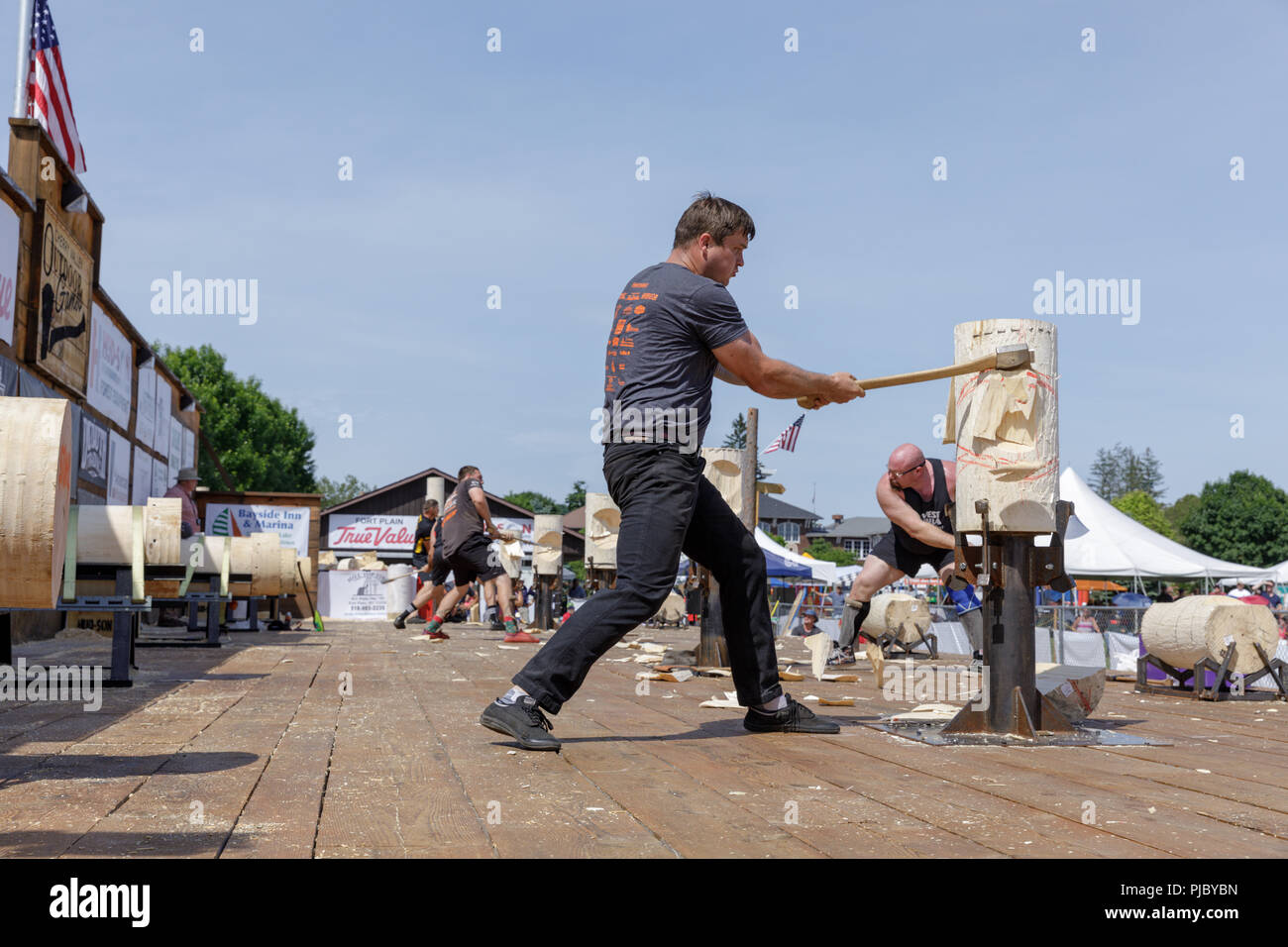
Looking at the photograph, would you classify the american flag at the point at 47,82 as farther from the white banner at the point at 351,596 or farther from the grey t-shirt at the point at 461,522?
the white banner at the point at 351,596

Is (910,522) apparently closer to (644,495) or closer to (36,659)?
(644,495)

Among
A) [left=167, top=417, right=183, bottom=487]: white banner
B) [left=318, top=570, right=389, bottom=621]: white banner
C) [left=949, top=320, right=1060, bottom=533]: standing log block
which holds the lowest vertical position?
[left=318, top=570, right=389, bottom=621]: white banner

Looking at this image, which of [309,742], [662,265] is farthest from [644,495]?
[309,742]

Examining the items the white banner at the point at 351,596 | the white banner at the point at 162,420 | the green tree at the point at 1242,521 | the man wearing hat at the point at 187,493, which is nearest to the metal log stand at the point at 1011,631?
the man wearing hat at the point at 187,493

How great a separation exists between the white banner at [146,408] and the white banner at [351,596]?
753 cm

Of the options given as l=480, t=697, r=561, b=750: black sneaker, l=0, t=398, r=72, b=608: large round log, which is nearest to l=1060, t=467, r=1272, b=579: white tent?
l=480, t=697, r=561, b=750: black sneaker

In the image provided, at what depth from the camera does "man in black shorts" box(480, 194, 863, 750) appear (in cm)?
385

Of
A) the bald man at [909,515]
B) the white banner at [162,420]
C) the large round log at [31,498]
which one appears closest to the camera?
the large round log at [31,498]

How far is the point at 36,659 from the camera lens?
7656 mm

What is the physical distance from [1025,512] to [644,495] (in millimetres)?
1408

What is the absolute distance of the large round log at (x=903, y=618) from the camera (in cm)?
1130

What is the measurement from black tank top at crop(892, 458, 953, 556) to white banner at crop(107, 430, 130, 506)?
10366mm

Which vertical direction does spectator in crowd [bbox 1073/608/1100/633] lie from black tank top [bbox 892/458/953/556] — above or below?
below

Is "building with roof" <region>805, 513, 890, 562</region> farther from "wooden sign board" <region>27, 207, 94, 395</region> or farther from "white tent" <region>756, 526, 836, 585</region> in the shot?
"wooden sign board" <region>27, 207, 94, 395</region>
